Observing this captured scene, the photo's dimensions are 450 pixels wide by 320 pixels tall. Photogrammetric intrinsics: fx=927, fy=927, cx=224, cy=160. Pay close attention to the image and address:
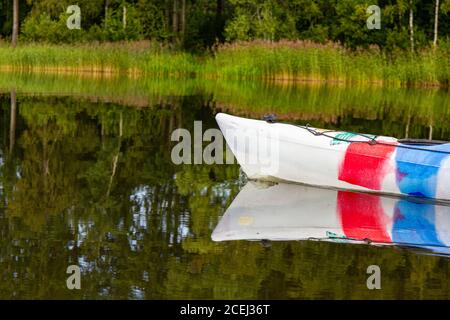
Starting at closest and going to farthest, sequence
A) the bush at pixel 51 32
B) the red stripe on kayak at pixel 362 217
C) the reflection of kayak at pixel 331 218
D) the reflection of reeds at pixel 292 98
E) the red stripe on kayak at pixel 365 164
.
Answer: the reflection of kayak at pixel 331 218, the red stripe on kayak at pixel 362 217, the red stripe on kayak at pixel 365 164, the reflection of reeds at pixel 292 98, the bush at pixel 51 32

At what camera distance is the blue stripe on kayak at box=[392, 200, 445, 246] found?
7522mm

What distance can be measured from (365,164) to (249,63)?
21.9 metres

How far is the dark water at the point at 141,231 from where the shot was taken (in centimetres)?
595

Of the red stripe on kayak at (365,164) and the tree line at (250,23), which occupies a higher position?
the tree line at (250,23)

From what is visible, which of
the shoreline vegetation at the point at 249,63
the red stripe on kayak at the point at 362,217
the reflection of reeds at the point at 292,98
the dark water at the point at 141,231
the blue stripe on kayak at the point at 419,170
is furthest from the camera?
the shoreline vegetation at the point at 249,63

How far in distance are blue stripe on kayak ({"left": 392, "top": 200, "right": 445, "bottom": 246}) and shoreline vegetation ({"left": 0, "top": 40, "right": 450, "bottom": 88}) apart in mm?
20707

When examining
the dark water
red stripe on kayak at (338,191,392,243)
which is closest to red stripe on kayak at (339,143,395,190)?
red stripe on kayak at (338,191,392,243)

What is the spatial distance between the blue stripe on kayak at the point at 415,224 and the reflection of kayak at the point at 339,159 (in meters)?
0.29

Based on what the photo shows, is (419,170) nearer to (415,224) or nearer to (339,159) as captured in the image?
(339,159)

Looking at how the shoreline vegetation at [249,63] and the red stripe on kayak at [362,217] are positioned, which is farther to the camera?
the shoreline vegetation at [249,63]

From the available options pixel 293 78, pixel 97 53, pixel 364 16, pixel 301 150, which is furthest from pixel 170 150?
pixel 364 16

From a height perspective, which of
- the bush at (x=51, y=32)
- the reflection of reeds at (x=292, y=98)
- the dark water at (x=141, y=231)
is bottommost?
the reflection of reeds at (x=292, y=98)

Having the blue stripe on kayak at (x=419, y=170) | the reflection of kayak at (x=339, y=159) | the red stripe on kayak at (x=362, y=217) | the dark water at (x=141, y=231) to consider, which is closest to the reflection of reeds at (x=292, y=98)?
the dark water at (x=141, y=231)

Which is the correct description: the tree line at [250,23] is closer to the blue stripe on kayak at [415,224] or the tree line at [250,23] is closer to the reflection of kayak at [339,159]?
the reflection of kayak at [339,159]
